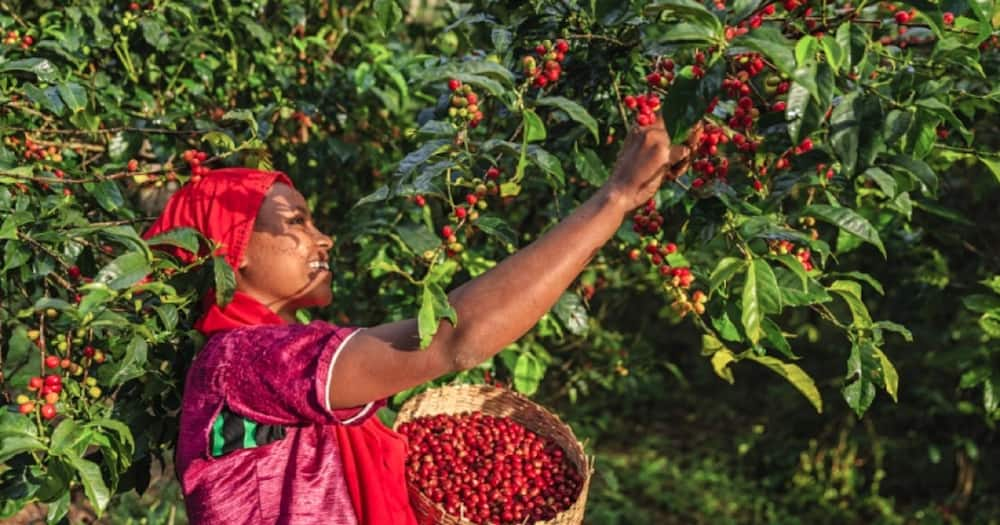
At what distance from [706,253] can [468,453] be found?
3.03 feet

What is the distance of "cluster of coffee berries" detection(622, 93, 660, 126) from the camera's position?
1.84 m

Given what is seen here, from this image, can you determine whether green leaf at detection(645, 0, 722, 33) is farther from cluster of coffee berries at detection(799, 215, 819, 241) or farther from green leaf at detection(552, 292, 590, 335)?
green leaf at detection(552, 292, 590, 335)

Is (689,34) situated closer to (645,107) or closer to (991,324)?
(645,107)

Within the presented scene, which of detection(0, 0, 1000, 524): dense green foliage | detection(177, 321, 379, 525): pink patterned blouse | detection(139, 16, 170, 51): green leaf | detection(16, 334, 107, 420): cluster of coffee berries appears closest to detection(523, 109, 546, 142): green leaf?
detection(0, 0, 1000, 524): dense green foliage

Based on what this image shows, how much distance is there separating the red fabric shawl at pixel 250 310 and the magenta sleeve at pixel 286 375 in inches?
5.9

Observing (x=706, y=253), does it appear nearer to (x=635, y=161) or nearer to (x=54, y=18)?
(x=635, y=161)

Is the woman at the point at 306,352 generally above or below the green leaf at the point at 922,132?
below

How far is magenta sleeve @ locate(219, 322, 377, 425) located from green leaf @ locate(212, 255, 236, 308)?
0.47 feet

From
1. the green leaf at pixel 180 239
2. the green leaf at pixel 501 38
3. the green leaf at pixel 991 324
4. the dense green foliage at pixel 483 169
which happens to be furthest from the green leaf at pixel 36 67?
the green leaf at pixel 991 324

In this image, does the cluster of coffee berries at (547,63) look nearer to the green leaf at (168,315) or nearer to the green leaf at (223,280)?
the green leaf at (223,280)

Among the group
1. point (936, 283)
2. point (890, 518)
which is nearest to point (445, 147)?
point (936, 283)

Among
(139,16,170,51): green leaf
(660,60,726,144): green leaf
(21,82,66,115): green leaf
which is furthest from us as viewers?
(139,16,170,51): green leaf

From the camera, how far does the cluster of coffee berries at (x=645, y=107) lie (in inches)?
72.5

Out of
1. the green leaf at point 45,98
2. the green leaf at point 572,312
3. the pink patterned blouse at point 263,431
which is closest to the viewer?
the pink patterned blouse at point 263,431
